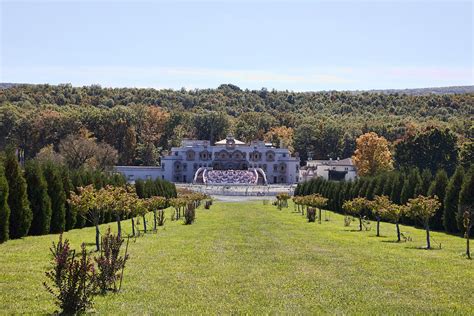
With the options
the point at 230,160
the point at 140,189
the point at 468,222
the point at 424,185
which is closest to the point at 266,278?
the point at 468,222

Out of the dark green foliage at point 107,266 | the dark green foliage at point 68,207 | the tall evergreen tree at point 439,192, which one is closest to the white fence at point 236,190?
the tall evergreen tree at point 439,192

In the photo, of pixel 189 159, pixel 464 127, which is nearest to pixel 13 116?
pixel 189 159

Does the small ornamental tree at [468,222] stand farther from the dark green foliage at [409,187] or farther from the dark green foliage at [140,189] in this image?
the dark green foliage at [140,189]

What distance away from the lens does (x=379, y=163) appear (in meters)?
86.1

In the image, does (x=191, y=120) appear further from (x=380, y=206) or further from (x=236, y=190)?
(x=380, y=206)

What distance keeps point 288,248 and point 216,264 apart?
5.29 meters

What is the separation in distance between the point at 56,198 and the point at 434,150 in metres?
57.5

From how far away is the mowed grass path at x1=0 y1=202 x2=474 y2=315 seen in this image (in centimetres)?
1121

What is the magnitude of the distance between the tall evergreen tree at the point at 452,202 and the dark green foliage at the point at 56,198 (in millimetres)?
17685

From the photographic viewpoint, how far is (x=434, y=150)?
76.5m

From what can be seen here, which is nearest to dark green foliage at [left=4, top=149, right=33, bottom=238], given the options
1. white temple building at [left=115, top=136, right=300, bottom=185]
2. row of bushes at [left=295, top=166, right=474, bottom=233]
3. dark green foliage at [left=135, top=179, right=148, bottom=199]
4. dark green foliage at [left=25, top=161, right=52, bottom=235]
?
dark green foliage at [left=25, top=161, right=52, bottom=235]

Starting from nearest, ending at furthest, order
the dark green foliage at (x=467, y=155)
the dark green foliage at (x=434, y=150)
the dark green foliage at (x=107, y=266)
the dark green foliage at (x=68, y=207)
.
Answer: the dark green foliage at (x=107, y=266), the dark green foliage at (x=68, y=207), the dark green foliage at (x=467, y=155), the dark green foliage at (x=434, y=150)

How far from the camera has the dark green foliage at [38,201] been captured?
26.1 m

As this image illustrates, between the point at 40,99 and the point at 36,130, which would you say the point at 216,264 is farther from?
the point at 40,99
